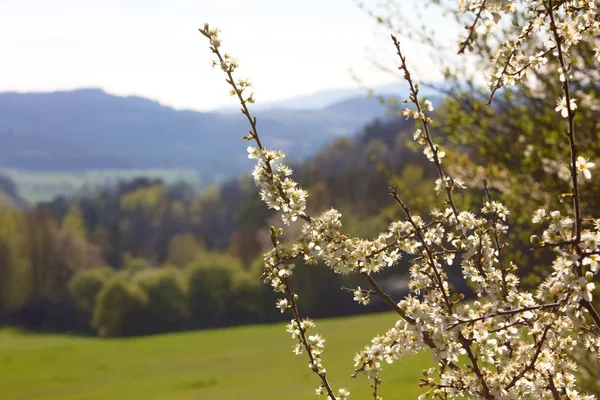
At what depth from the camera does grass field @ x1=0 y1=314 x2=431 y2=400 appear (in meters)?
22.0

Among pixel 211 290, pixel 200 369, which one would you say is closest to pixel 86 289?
pixel 211 290

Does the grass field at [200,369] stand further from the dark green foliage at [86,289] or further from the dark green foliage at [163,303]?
the dark green foliage at [86,289]

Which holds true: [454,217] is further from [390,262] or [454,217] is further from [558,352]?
[558,352]

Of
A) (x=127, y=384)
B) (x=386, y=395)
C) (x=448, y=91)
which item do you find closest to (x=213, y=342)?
(x=127, y=384)

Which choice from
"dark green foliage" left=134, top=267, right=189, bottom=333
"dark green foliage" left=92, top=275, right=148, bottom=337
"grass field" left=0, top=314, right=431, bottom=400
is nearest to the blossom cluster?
"grass field" left=0, top=314, right=431, bottom=400

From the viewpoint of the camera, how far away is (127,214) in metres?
100

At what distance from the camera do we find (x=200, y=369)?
94.8 ft

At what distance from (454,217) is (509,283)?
37cm

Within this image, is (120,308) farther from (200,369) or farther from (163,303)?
(200,369)

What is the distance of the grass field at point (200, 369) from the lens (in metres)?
22.0

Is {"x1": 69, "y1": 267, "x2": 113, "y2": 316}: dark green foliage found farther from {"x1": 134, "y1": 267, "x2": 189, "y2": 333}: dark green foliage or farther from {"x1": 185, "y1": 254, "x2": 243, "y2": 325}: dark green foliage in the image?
{"x1": 185, "y1": 254, "x2": 243, "y2": 325}: dark green foliage

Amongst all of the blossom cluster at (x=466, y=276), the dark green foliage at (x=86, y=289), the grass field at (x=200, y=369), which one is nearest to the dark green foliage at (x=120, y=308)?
the grass field at (x=200, y=369)

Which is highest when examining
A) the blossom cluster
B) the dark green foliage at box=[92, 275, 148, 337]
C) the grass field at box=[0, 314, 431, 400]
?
the blossom cluster

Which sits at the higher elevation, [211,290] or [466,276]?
[466,276]
